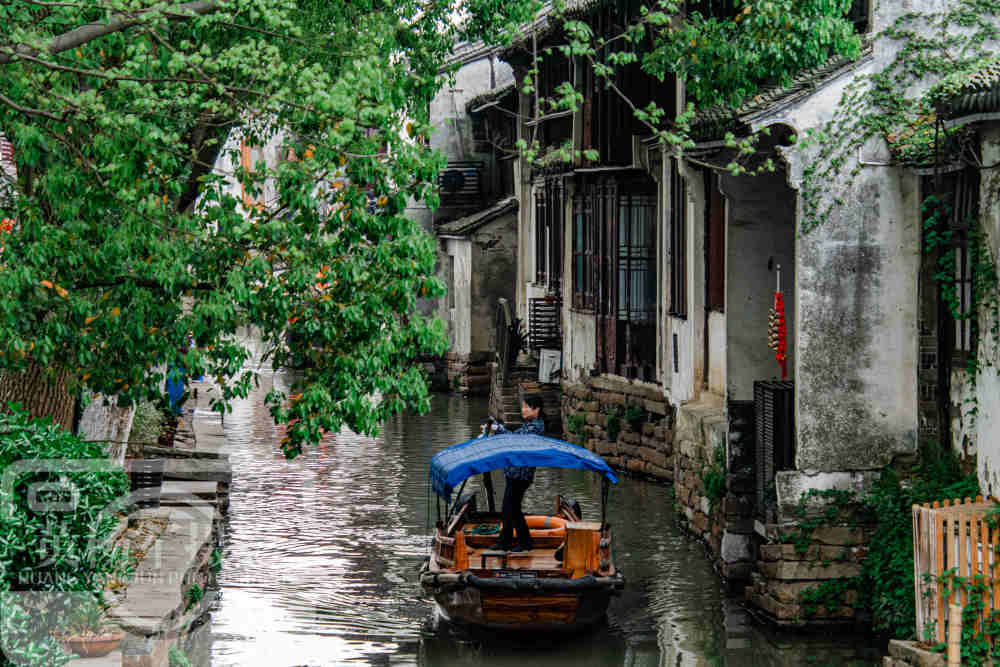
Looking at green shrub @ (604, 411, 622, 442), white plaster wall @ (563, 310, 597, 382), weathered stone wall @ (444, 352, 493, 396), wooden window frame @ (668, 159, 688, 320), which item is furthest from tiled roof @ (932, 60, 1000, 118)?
weathered stone wall @ (444, 352, 493, 396)

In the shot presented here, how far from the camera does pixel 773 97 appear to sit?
48.5 ft

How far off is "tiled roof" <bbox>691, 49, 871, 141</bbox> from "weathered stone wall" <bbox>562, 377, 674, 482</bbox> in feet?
25.5

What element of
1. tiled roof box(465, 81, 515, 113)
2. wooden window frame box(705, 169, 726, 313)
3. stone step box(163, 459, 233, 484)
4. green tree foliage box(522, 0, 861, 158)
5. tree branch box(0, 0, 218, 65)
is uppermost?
tiled roof box(465, 81, 515, 113)

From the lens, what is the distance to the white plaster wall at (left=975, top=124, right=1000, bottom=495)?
12.2 metres

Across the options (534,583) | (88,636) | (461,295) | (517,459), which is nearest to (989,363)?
(534,583)

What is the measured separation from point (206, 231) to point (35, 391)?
291cm

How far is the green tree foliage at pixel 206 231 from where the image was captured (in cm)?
1155

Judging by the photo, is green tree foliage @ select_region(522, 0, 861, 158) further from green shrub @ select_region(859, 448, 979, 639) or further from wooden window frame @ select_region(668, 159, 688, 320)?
wooden window frame @ select_region(668, 159, 688, 320)

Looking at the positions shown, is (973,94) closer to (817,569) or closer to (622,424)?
(817,569)

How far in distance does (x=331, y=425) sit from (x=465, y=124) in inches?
1187

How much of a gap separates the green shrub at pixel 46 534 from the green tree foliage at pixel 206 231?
1.72m

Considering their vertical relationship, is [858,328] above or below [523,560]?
above

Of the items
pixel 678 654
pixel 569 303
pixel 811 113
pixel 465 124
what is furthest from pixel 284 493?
pixel 465 124

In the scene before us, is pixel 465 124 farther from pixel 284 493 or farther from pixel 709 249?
pixel 709 249
